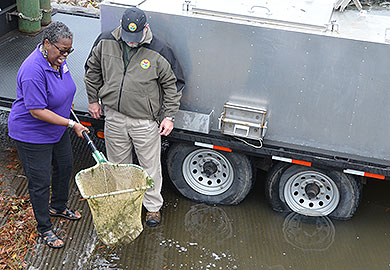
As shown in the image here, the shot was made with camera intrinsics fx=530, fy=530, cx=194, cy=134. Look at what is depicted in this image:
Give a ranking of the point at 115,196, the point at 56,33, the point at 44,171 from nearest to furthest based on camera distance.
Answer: the point at 56,33
the point at 115,196
the point at 44,171

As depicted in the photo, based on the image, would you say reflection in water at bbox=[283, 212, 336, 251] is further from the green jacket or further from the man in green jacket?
the green jacket

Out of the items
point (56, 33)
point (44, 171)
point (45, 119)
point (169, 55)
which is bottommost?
point (44, 171)

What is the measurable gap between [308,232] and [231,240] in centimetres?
84

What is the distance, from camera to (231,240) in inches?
210

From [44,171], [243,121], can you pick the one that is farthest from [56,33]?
[243,121]

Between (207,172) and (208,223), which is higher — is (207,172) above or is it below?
above

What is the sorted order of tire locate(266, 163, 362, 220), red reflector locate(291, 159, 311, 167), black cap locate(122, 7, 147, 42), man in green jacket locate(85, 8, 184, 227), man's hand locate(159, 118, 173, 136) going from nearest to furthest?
black cap locate(122, 7, 147, 42) < man in green jacket locate(85, 8, 184, 227) < man's hand locate(159, 118, 173, 136) < red reflector locate(291, 159, 311, 167) < tire locate(266, 163, 362, 220)

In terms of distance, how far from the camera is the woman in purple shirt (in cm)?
425

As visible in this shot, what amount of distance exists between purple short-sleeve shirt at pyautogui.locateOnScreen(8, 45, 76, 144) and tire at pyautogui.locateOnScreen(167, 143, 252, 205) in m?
1.40

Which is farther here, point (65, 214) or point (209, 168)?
point (209, 168)

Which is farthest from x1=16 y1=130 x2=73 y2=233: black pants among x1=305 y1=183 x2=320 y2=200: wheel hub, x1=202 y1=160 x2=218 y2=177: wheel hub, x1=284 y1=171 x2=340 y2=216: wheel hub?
x1=305 y1=183 x2=320 y2=200: wheel hub

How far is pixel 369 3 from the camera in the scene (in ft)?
20.4

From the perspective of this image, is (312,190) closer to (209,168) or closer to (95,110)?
(209,168)

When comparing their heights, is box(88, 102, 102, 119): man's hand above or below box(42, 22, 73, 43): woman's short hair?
below
